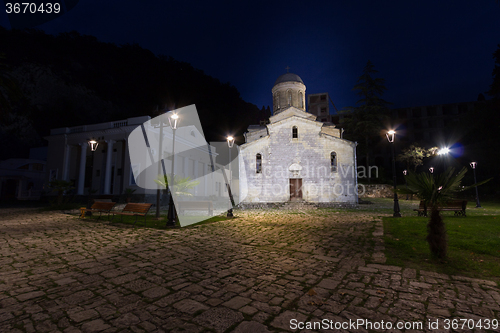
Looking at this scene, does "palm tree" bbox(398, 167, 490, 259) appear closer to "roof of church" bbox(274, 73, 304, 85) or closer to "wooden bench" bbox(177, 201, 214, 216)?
"wooden bench" bbox(177, 201, 214, 216)

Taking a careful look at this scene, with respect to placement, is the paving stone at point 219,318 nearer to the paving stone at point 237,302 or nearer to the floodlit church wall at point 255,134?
the paving stone at point 237,302

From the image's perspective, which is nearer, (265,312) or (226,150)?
(265,312)

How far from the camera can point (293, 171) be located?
72.7 ft

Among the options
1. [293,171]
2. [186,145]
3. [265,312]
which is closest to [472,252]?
[265,312]

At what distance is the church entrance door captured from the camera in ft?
72.7

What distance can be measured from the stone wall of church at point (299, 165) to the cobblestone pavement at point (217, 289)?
15849 millimetres

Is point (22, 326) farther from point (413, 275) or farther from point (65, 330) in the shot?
point (413, 275)

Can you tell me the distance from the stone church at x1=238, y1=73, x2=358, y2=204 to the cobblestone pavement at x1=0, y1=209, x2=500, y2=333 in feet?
52.0

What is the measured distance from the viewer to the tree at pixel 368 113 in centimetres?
3647

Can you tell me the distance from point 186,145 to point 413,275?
2794cm

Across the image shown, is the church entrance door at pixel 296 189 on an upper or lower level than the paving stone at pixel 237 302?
upper

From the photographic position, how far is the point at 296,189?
22.2 m

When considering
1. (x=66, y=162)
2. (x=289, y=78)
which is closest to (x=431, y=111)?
(x=289, y=78)

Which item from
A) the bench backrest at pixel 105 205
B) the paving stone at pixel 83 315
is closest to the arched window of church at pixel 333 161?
the bench backrest at pixel 105 205
